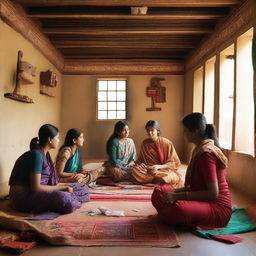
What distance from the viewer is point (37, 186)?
2.91 m

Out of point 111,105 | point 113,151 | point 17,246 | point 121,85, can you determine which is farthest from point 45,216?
point 121,85

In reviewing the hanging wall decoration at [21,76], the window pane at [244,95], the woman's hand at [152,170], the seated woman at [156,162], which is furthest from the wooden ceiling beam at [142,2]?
the woman's hand at [152,170]

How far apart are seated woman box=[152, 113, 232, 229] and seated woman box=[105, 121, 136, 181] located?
2310 millimetres

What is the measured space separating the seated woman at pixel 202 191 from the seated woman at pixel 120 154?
2310 mm

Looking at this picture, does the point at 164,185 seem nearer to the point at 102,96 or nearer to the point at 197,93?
the point at 197,93

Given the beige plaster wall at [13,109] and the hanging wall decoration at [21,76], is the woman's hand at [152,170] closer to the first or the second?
the beige plaster wall at [13,109]

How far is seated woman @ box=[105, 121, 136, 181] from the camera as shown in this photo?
16.3 ft

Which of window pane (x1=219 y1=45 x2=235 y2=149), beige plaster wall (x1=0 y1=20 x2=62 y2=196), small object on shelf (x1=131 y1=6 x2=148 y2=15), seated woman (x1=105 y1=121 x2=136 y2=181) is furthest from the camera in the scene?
window pane (x1=219 y1=45 x2=235 y2=149)

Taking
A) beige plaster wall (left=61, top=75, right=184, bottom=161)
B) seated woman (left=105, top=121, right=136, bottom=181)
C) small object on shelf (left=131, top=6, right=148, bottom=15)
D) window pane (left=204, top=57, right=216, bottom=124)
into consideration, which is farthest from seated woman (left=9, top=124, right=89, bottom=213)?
beige plaster wall (left=61, top=75, right=184, bottom=161)

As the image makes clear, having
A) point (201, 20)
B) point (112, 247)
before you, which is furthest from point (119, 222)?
point (201, 20)

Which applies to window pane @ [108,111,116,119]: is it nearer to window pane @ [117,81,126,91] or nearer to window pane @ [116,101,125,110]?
window pane @ [116,101,125,110]

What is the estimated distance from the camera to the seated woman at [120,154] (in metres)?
4.98

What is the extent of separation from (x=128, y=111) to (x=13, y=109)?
14.5ft

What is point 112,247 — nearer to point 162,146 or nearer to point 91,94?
point 162,146
